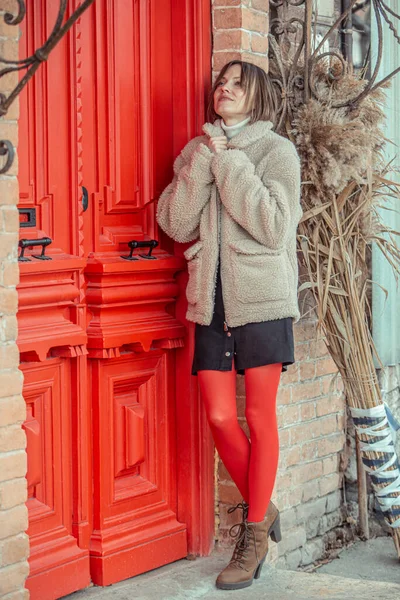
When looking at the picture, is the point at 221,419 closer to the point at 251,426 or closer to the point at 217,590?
the point at 251,426

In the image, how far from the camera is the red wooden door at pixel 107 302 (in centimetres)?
340

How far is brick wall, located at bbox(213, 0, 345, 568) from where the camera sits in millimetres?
3922

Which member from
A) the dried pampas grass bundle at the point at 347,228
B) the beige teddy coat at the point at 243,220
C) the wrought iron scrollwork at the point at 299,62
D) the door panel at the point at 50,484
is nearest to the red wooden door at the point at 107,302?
the door panel at the point at 50,484

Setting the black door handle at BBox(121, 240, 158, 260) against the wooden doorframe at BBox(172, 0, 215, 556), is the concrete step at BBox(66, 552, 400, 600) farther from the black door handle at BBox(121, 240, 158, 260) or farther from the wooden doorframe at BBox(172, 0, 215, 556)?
the black door handle at BBox(121, 240, 158, 260)

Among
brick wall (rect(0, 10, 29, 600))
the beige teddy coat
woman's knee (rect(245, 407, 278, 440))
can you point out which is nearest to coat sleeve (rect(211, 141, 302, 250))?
the beige teddy coat

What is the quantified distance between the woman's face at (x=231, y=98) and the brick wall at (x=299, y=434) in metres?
0.20

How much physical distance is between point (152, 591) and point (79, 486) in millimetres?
471

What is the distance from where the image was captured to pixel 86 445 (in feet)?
11.8

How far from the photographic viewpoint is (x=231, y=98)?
3.69 meters

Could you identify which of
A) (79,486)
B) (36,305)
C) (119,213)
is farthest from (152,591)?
(119,213)

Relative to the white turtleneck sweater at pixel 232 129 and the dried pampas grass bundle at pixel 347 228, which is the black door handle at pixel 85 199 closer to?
the white turtleneck sweater at pixel 232 129

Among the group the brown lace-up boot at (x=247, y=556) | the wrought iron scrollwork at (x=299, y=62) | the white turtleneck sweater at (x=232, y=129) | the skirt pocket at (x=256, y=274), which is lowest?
the brown lace-up boot at (x=247, y=556)

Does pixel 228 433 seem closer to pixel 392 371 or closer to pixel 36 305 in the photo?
pixel 36 305

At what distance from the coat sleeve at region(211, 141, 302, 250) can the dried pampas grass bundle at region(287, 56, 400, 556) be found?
1.30ft
